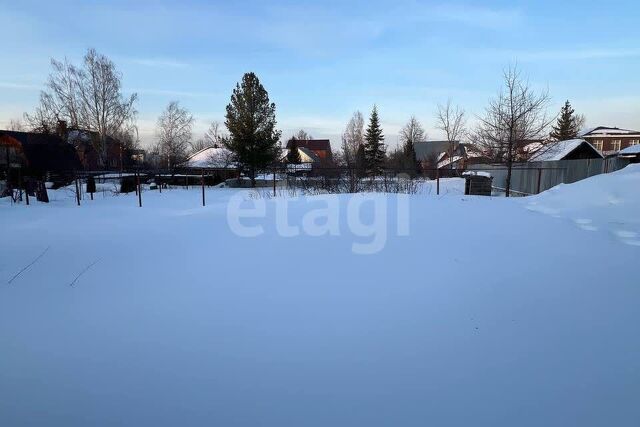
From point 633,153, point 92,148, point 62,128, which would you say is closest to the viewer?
point 633,153

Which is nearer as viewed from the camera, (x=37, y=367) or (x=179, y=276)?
(x=37, y=367)

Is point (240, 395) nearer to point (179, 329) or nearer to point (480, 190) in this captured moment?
point (179, 329)

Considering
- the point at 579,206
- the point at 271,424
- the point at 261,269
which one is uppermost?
the point at 579,206

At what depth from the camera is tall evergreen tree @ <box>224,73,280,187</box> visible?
3075 centimetres

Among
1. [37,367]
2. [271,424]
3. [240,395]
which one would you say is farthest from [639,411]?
[37,367]

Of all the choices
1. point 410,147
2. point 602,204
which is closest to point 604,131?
point 410,147

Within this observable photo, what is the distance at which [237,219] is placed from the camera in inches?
291

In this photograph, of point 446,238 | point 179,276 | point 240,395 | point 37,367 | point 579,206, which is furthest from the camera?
point 579,206

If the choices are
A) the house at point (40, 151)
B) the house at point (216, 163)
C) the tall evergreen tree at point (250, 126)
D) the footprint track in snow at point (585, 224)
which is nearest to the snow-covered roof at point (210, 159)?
the house at point (216, 163)

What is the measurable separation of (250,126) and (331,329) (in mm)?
29454

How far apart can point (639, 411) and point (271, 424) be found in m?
2.28

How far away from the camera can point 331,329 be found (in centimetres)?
327

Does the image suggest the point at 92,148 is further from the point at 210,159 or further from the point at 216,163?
the point at 216,163

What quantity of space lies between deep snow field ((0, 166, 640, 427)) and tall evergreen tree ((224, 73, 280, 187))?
25.6m
